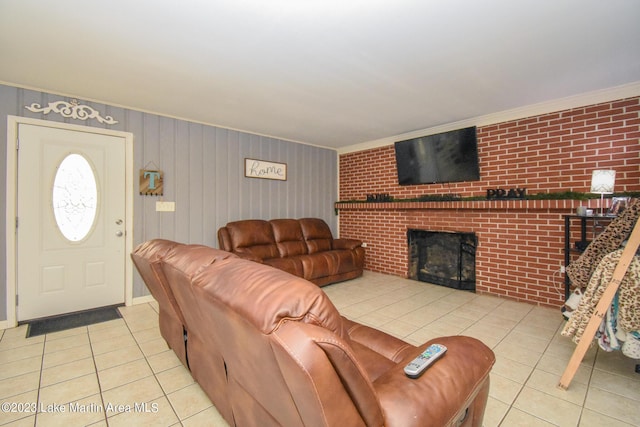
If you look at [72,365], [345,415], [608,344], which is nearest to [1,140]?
[72,365]

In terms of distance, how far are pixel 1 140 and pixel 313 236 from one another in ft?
12.3

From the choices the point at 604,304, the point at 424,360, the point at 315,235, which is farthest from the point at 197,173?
the point at 604,304

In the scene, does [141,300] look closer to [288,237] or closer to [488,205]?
[288,237]

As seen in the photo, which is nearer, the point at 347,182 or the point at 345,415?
the point at 345,415

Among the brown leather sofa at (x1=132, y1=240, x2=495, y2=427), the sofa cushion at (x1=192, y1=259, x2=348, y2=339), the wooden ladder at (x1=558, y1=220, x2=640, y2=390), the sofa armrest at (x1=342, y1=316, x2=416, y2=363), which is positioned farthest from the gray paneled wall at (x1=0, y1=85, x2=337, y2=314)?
the wooden ladder at (x1=558, y1=220, x2=640, y2=390)

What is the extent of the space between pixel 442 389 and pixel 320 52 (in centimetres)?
224

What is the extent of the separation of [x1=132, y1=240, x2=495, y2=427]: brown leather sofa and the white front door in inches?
103

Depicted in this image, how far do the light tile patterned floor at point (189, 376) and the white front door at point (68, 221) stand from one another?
17.0 inches

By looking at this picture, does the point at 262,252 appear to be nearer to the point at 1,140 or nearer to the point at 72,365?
the point at 72,365

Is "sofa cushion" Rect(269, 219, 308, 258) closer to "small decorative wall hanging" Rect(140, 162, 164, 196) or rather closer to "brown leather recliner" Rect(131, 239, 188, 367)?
"small decorative wall hanging" Rect(140, 162, 164, 196)

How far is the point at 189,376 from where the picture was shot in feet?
6.66

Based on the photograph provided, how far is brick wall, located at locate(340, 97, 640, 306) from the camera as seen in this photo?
290cm

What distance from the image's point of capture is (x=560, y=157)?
3.23 metres

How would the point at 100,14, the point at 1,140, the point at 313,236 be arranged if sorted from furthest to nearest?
the point at 313,236 < the point at 1,140 < the point at 100,14
